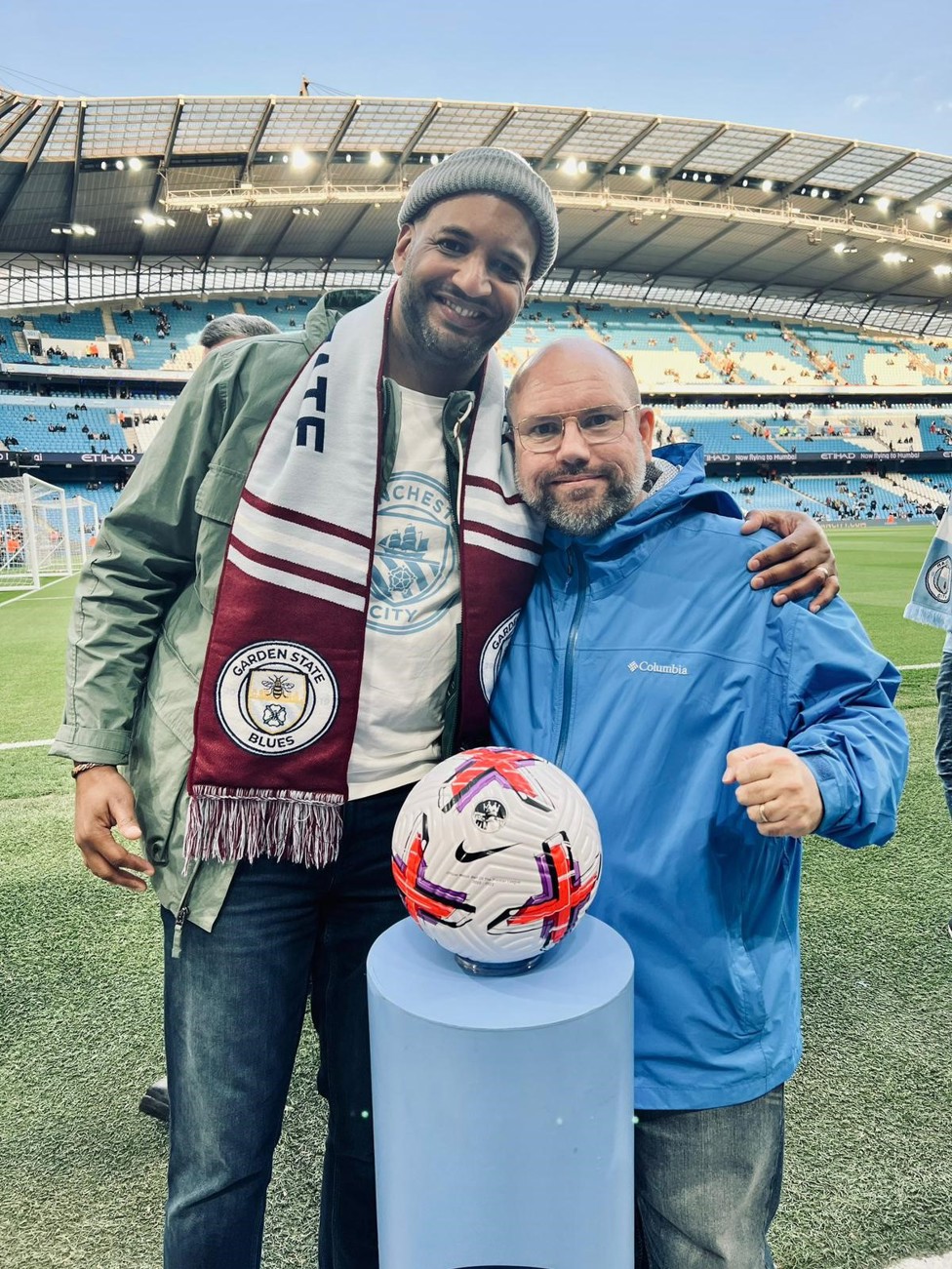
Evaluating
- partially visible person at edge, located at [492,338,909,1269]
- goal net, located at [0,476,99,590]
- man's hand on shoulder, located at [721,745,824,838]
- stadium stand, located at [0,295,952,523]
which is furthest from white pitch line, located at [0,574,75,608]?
stadium stand, located at [0,295,952,523]

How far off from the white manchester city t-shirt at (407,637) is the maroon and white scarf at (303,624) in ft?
0.18

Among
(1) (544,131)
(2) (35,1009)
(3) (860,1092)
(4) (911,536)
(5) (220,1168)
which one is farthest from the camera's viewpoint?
(1) (544,131)

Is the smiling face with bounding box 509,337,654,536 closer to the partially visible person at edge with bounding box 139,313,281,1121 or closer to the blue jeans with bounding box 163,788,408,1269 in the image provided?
the blue jeans with bounding box 163,788,408,1269

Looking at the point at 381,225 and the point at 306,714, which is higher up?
the point at 381,225

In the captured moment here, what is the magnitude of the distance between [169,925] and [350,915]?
1.16 feet

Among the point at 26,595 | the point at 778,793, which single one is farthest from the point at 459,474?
the point at 26,595

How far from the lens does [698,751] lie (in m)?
1.47

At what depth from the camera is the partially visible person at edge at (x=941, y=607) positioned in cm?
332

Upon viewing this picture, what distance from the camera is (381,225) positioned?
37844 millimetres

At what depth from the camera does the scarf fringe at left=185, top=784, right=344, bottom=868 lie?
1504mm

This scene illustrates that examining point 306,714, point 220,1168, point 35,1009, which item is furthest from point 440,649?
point 35,1009

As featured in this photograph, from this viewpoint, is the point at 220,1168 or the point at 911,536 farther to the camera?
the point at 911,536

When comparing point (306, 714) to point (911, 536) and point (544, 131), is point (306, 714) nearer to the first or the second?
point (911, 536)

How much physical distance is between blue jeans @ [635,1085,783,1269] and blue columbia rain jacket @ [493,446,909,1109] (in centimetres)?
6
